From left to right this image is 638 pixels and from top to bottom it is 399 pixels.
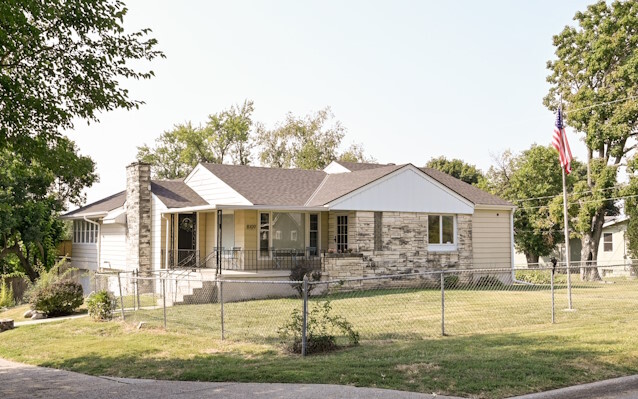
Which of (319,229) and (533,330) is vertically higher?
(319,229)

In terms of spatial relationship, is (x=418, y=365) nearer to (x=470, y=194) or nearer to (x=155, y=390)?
(x=155, y=390)

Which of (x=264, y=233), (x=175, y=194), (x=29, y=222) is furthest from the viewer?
(x=29, y=222)

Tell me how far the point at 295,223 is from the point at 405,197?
14.4 ft

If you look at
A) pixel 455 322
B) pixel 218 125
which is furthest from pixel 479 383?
pixel 218 125

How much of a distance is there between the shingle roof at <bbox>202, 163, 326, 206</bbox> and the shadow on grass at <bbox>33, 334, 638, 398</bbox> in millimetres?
11292

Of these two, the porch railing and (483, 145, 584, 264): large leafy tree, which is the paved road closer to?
the porch railing

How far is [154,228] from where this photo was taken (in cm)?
2408

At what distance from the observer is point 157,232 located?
23859 mm

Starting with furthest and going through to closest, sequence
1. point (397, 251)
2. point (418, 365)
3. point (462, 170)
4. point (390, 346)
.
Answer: point (462, 170) → point (397, 251) → point (390, 346) → point (418, 365)

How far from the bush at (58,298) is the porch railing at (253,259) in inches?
176

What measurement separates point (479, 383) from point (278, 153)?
149 feet

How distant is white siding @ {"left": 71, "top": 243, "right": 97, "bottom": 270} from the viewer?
29.8m

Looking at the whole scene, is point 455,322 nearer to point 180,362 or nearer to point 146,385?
point 180,362

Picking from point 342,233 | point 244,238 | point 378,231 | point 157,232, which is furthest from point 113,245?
point 378,231
